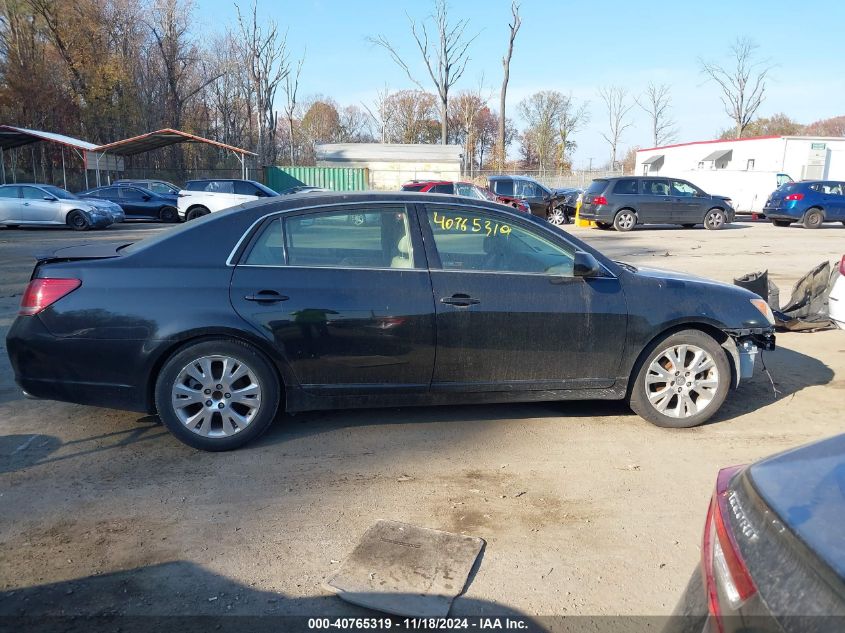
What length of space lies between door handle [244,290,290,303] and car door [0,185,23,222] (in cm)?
1938

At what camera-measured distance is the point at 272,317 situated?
4164 mm

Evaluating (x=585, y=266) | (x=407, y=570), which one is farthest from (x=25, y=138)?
(x=407, y=570)

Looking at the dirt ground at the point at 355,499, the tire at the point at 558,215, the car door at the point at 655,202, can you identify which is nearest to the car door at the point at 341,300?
the dirt ground at the point at 355,499

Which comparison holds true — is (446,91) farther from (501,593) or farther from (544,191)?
(501,593)

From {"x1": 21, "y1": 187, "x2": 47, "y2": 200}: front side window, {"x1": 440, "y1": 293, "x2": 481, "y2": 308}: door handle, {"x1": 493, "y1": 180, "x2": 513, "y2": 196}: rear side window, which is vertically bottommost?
{"x1": 440, "y1": 293, "x2": 481, "y2": 308}: door handle

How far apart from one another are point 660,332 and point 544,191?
20766 millimetres

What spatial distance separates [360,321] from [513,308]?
103cm

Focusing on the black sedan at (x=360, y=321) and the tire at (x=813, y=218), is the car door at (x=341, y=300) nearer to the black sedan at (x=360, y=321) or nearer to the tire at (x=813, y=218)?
the black sedan at (x=360, y=321)

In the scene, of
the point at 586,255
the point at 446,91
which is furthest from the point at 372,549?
the point at 446,91

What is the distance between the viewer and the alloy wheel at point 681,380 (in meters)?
4.64

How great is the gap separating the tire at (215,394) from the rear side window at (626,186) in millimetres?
19025

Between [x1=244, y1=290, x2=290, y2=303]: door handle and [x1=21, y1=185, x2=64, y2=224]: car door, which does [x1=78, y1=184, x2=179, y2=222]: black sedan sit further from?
[x1=244, y1=290, x2=290, y2=303]: door handle

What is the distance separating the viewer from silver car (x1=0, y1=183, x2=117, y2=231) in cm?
1969

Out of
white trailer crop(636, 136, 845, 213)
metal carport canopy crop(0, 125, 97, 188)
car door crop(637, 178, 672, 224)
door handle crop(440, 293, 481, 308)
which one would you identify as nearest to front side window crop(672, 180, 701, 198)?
car door crop(637, 178, 672, 224)
